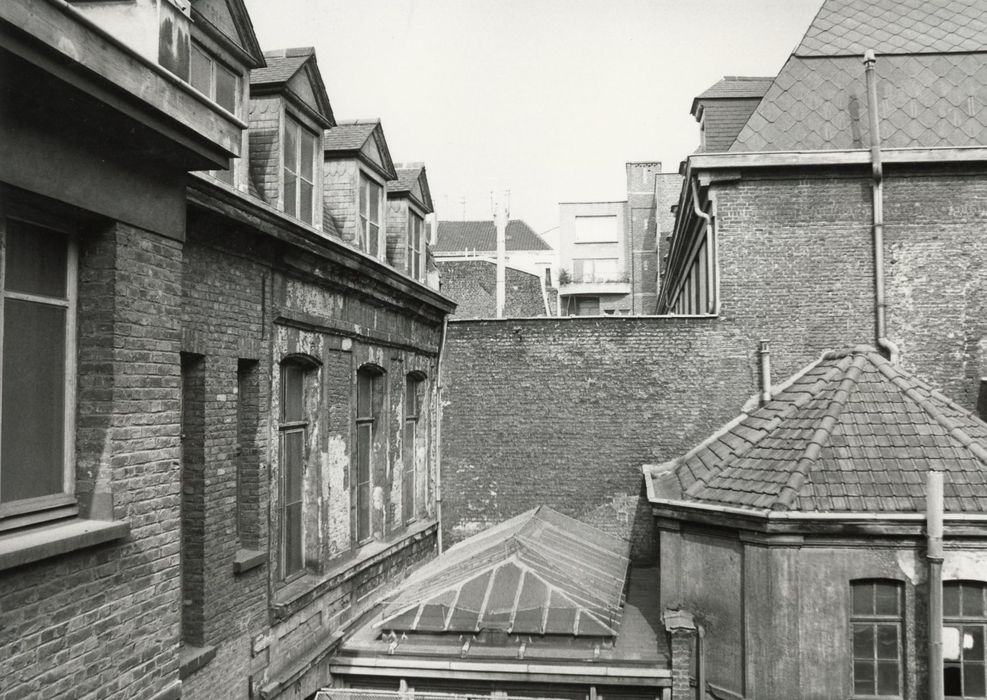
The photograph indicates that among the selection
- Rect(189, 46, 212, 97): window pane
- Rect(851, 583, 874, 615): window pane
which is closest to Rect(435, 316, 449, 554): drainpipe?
Rect(851, 583, 874, 615): window pane

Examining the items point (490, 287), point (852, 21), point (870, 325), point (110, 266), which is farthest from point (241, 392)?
point (490, 287)

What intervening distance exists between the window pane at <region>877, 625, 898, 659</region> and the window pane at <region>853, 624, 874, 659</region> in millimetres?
88

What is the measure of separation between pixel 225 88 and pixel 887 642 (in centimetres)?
954

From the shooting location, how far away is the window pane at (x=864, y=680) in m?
9.61

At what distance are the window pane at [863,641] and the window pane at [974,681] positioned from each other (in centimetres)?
104

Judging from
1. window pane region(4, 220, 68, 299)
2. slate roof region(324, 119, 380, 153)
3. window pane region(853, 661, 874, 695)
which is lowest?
window pane region(853, 661, 874, 695)

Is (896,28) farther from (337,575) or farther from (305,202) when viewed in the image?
(337,575)

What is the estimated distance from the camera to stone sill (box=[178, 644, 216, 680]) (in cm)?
711

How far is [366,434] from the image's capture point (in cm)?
1256

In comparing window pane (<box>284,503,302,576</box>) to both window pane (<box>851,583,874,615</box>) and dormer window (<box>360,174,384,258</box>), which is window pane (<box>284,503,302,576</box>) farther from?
window pane (<box>851,583,874,615</box>)

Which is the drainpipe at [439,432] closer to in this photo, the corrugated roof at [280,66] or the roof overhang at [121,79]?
the corrugated roof at [280,66]

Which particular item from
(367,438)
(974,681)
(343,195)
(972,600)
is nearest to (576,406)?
(367,438)

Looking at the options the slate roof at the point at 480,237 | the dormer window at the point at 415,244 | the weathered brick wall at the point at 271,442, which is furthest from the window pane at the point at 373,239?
the slate roof at the point at 480,237

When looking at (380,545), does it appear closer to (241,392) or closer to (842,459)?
(241,392)
